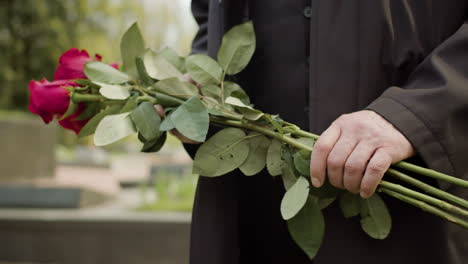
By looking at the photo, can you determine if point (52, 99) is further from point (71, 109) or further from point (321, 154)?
point (321, 154)

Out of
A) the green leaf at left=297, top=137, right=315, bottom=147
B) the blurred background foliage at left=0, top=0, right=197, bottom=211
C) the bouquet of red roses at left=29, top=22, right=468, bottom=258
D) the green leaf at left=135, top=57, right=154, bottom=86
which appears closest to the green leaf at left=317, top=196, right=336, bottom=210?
the bouquet of red roses at left=29, top=22, right=468, bottom=258

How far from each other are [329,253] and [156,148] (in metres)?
0.40

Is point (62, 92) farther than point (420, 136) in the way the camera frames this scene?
Yes

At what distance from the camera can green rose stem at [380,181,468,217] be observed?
3.12 feet

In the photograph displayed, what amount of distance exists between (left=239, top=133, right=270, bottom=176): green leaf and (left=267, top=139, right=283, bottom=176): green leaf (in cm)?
3

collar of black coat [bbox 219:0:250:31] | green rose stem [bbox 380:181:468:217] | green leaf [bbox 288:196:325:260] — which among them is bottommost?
green leaf [bbox 288:196:325:260]

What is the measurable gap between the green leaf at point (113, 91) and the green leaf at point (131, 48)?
0.07 meters

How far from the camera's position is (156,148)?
1224 millimetres

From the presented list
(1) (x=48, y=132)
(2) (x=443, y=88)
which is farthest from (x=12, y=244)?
(2) (x=443, y=88)

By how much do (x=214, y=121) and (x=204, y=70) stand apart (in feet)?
0.42

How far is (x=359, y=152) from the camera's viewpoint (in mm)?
961

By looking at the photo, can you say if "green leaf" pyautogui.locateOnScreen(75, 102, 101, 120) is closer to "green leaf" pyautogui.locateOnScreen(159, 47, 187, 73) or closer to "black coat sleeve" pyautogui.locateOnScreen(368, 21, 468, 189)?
"green leaf" pyautogui.locateOnScreen(159, 47, 187, 73)

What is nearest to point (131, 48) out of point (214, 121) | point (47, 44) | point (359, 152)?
point (214, 121)

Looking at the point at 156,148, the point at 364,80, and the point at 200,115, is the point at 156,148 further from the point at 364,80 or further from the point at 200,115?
the point at 364,80
